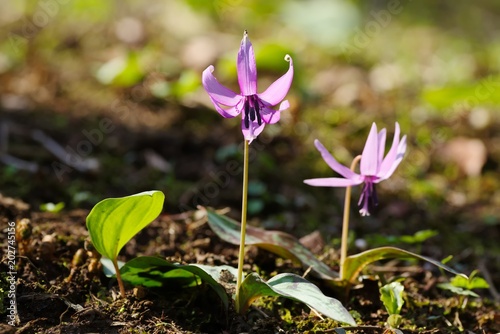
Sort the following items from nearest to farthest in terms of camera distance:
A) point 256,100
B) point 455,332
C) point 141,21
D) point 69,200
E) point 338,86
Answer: point 256,100 < point 455,332 < point 69,200 < point 338,86 < point 141,21

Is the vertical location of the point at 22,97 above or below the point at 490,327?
above

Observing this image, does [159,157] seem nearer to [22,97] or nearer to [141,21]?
[22,97]

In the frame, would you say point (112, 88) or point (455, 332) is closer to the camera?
point (455, 332)

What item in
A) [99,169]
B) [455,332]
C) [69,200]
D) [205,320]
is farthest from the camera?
[99,169]

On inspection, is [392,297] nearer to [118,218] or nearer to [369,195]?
[369,195]

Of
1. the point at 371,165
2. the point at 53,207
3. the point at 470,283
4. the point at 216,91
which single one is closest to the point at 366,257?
the point at 371,165

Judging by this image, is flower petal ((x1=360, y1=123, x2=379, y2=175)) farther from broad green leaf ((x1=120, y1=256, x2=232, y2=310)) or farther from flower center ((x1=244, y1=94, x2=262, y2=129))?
broad green leaf ((x1=120, y1=256, x2=232, y2=310))

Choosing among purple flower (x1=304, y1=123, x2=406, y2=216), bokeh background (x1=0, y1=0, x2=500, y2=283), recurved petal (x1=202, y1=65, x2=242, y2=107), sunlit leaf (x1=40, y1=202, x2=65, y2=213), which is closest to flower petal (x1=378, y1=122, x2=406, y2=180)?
purple flower (x1=304, y1=123, x2=406, y2=216)

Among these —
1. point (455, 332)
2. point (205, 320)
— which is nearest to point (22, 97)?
point (205, 320)
